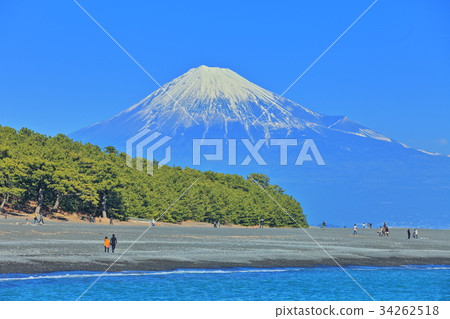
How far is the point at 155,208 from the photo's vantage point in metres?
133

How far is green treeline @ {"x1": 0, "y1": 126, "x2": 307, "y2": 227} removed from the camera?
4215 inches

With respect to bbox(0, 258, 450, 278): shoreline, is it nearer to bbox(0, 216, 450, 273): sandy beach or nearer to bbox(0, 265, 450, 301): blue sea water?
bbox(0, 216, 450, 273): sandy beach

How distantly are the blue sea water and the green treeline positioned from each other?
64413 millimetres

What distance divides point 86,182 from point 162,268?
7209 centimetres

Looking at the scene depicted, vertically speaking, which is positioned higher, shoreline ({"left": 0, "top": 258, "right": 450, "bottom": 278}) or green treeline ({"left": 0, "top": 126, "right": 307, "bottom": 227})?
green treeline ({"left": 0, "top": 126, "right": 307, "bottom": 227})

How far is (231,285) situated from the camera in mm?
40188

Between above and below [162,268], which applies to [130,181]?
above

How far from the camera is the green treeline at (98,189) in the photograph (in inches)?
4215

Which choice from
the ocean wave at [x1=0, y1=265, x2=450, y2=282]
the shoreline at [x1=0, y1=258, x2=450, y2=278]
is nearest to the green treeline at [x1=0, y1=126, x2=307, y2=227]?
the shoreline at [x1=0, y1=258, x2=450, y2=278]

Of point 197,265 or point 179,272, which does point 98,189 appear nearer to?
point 197,265

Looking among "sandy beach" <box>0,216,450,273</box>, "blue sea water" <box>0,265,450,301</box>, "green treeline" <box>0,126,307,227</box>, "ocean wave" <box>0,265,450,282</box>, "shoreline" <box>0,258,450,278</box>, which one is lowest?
"blue sea water" <box>0,265,450,301</box>
